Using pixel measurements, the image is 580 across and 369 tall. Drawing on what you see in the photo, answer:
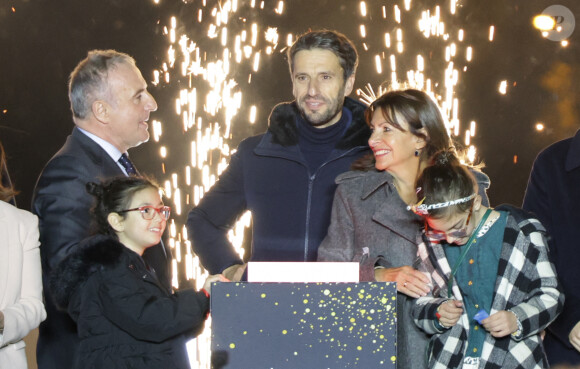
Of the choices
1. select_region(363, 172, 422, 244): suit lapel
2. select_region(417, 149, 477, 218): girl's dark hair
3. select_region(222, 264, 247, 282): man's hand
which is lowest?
select_region(222, 264, 247, 282): man's hand

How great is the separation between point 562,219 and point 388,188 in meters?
0.55

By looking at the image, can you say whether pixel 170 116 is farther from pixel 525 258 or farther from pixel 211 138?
pixel 525 258

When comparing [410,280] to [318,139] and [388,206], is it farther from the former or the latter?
[318,139]

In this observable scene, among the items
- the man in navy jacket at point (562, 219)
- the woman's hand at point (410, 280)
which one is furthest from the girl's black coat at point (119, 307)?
the man in navy jacket at point (562, 219)

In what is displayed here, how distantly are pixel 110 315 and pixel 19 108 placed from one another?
7.62 ft

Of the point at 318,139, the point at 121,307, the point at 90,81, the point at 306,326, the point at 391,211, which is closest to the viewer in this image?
the point at 306,326

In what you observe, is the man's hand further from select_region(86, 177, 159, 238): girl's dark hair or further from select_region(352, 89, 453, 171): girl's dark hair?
select_region(352, 89, 453, 171): girl's dark hair

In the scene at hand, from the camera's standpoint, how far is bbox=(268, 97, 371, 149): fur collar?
3.14 metres

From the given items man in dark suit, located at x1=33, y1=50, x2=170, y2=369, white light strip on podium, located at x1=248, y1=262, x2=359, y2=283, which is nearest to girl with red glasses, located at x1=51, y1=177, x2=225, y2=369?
man in dark suit, located at x1=33, y1=50, x2=170, y2=369

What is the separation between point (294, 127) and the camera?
3234 millimetres

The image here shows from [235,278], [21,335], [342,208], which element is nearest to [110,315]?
[21,335]

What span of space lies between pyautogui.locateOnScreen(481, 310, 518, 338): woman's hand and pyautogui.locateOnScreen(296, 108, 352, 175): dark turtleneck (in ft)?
3.29

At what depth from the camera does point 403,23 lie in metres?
5.54

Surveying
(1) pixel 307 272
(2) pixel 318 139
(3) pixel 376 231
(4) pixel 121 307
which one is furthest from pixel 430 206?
(4) pixel 121 307
